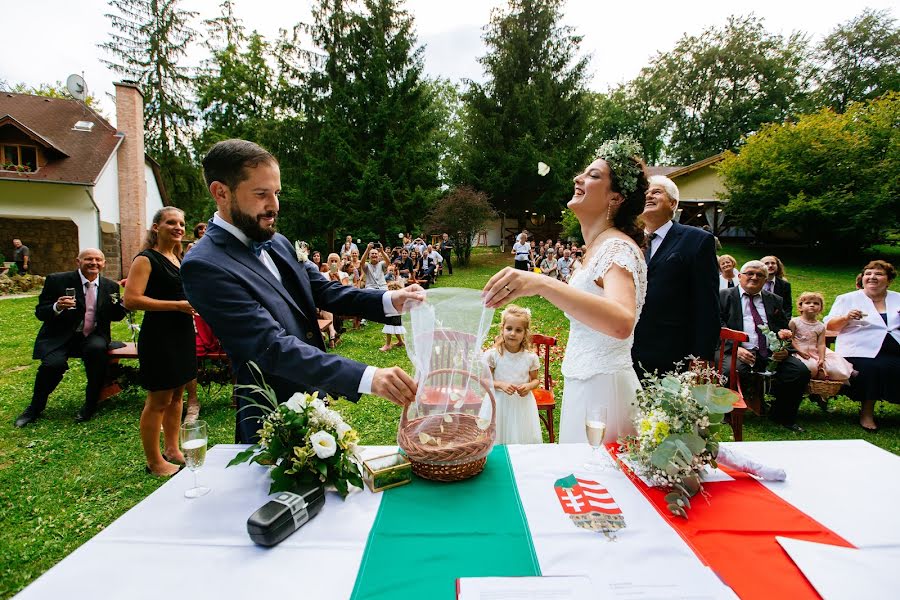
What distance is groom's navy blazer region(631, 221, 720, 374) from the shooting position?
3.33 meters

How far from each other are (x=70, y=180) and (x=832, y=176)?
31173 mm

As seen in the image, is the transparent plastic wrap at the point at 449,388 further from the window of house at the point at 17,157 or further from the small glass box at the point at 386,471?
the window of house at the point at 17,157

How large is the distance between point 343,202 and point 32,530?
2393 centimetres

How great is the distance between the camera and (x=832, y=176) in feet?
59.3

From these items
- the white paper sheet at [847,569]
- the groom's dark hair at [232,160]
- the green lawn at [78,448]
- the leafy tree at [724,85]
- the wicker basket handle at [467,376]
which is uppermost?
the leafy tree at [724,85]

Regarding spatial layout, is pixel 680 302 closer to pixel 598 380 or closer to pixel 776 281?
pixel 598 380

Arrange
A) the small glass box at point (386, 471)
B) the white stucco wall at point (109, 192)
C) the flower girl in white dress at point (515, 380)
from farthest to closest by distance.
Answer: the white stucco wall at point (109, 192) < the flower girl in white dress at point (515, 380) < the small glass box at point (386, 471)

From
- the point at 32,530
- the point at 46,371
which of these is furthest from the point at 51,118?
the point at 32,530

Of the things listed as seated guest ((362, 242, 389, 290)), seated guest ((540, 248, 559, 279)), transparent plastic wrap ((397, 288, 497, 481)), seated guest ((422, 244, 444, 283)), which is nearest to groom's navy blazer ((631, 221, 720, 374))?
transparent plastic wrap ((397, 288, 497, 481))

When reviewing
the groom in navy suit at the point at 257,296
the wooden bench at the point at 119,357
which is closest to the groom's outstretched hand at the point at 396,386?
the groom in navy suit at the point at 257,296

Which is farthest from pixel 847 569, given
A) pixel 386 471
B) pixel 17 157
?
pixel 17 157

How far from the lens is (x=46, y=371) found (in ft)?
18.0

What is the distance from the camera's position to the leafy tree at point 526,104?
28.5 metres

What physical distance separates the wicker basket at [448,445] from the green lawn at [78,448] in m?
3.03
